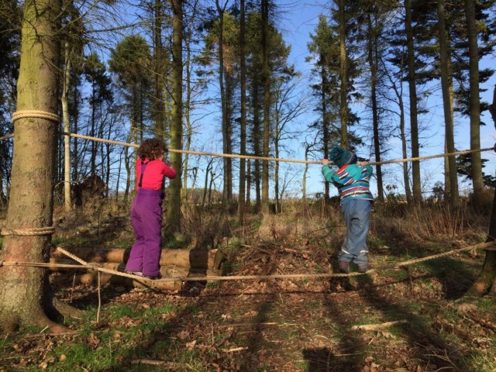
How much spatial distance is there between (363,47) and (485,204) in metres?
14.2

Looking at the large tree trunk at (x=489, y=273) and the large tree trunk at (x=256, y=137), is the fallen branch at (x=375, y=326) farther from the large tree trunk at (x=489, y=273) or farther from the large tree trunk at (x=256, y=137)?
the large tree trunk at (x=256, y=137)

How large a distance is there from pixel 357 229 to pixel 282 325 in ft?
5.32

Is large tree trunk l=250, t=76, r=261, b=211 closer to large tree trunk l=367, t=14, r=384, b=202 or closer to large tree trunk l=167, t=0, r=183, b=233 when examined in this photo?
large tree trunk l=367, t=14, r=384, b=202

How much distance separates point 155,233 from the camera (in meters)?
5.30

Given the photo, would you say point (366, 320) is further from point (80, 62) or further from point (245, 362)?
point (80, 62)

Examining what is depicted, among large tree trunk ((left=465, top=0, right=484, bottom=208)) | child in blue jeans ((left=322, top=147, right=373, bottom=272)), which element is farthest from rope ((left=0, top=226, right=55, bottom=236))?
large tree trunk ((left=465, top=0, right=484, bottom=208))

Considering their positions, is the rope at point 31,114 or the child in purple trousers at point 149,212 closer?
the rope at point 31,114

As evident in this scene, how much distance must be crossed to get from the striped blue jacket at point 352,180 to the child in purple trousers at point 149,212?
219 centimetres

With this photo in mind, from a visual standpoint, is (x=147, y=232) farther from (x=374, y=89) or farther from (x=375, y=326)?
(x=374, y=89)

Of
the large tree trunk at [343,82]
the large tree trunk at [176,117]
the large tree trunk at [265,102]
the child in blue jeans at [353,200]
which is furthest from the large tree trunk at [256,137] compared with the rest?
the child in blue jeans at [353,200]

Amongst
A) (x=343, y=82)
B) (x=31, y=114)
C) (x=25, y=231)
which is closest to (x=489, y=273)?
(x=25, y=231)

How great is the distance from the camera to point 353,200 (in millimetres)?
5703

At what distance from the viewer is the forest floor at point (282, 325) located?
151 inches

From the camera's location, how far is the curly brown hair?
531 centimetres
